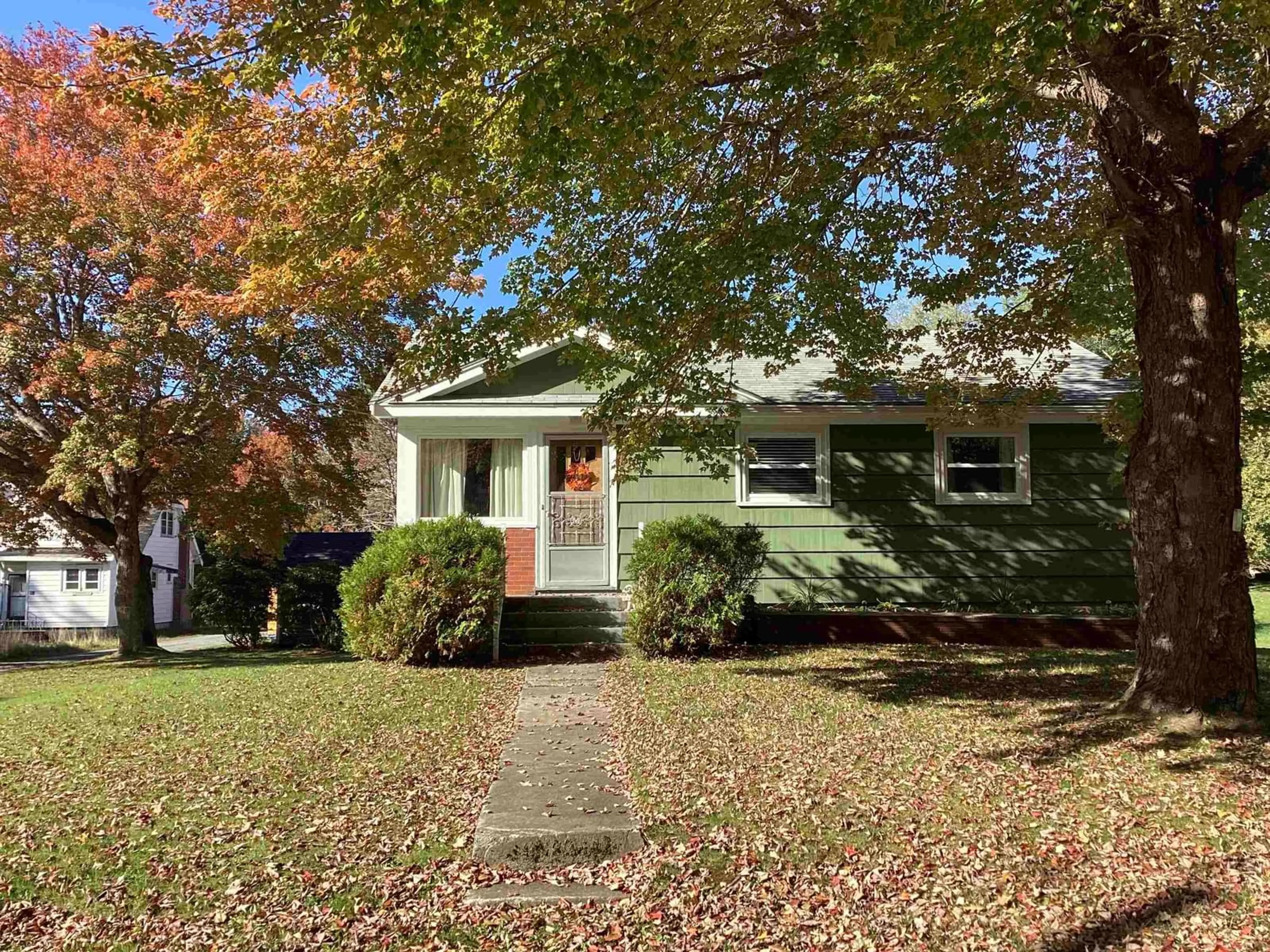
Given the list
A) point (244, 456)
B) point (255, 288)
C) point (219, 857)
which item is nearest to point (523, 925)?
point (219, 857)

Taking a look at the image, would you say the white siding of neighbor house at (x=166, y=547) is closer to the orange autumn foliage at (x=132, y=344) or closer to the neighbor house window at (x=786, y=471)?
the orange autumn foliage at (x=132, y=344)

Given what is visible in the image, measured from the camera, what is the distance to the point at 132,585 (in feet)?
53.7

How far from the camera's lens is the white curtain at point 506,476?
13.3 m

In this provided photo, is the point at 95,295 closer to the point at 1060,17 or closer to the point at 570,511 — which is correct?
the point at 570,511

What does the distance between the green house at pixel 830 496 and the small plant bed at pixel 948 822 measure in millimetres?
5355

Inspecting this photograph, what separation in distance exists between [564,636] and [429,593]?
7.07 ft

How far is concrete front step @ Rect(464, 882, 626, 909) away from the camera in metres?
3.96

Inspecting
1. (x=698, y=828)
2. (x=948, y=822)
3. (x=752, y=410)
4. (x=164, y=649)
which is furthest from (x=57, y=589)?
(x=948, y=822)

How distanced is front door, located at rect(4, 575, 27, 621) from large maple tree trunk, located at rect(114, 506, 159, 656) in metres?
16.9

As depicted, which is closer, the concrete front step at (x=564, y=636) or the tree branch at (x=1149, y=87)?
the tree branch at (x=1149, y=87)

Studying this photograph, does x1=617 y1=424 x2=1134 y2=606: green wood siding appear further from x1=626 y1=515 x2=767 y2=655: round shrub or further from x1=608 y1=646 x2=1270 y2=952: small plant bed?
x1=608 y1=646 x2=1270 y2=952: small plant bed

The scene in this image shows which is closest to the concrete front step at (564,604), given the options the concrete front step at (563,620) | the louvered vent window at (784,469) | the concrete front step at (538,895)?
the concrete front step at (563,620)

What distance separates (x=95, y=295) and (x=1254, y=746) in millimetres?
16698

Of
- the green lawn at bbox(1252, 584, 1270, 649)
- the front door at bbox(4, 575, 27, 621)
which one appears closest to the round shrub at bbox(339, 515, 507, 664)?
the green lawn at bbox(1252, 584, 1270, 649)
